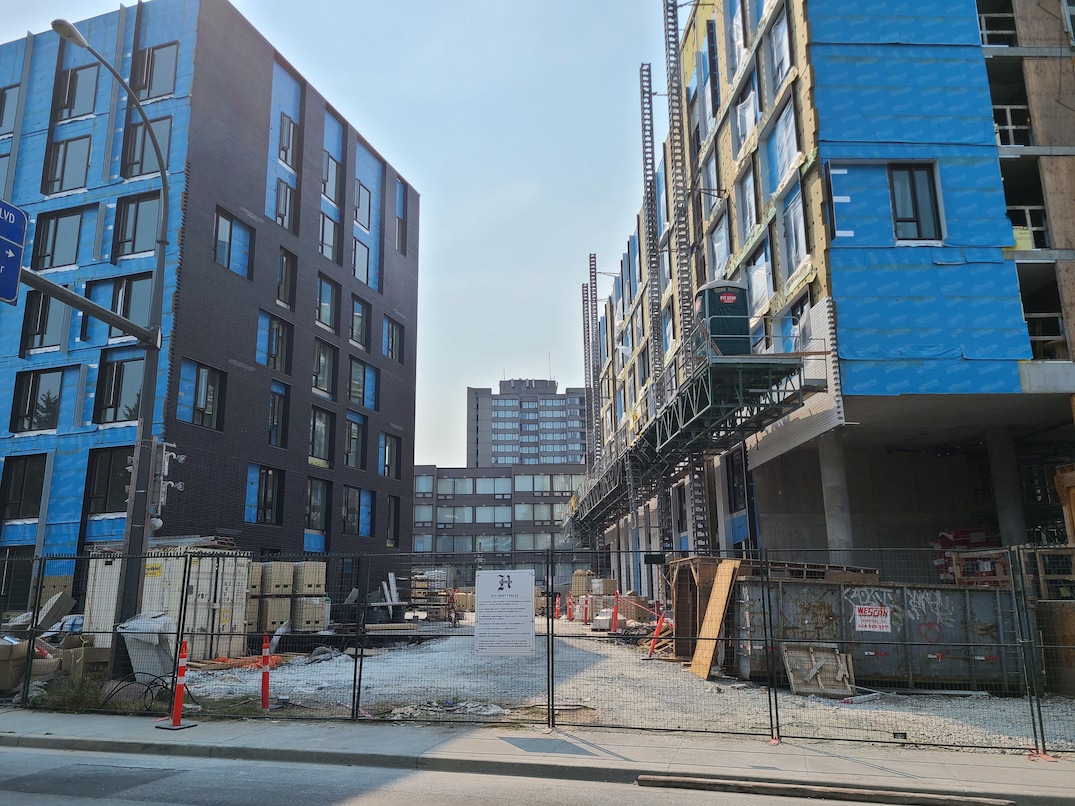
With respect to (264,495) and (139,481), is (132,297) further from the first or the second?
(139,481)

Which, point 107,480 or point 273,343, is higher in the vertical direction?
point 273,343

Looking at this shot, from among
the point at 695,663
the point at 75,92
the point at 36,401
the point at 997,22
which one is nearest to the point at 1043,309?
the point at 997,22

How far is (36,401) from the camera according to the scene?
31594 millimetres

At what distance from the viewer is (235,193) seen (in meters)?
33.7

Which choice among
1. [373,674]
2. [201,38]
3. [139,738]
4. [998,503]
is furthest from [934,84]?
[201,38]

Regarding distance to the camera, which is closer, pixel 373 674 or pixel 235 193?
pixel 373 674

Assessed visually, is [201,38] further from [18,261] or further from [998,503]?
[998,503]

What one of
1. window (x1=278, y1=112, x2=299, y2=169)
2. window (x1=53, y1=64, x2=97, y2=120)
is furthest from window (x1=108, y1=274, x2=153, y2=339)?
window (x1=278, y1=112, x2=299, y2=169)

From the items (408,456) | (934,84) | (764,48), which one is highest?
(764,48)

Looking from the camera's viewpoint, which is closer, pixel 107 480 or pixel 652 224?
pixel 107 480

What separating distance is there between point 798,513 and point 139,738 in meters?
22.0

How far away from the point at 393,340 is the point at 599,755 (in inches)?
1571

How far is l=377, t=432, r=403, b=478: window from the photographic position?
150ft

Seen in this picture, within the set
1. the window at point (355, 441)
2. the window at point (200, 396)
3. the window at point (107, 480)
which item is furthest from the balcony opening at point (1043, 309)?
the window at point (355, 441)
